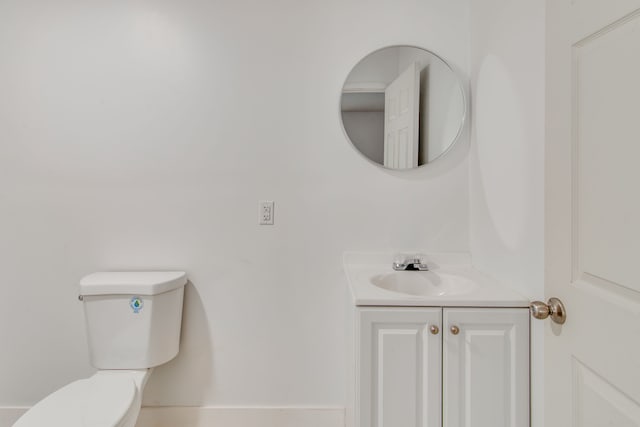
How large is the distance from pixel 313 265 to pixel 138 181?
3.04 ft

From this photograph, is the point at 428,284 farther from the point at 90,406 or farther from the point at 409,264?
the point at 90,406

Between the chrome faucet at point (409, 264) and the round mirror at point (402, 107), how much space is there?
0.43m

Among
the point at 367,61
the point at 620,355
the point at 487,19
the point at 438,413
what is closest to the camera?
the point at 620,355

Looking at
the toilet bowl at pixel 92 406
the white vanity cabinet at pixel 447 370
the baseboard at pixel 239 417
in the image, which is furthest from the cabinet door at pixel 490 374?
the toilet bowl at pixel 92 406

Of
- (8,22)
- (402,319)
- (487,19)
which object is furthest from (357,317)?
(8,22)

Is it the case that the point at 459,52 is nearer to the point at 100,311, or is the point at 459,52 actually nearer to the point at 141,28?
the point at 141,28

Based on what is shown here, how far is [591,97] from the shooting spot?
0.80m

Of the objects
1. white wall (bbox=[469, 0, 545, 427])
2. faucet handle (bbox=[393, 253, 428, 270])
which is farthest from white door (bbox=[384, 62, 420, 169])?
faucet handle (bbox=[393, 253, 428, 270])

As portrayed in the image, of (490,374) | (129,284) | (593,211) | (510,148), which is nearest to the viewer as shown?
(593,211)

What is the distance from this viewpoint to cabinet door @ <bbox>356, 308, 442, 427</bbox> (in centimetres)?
118

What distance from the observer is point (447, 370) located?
1.18 m

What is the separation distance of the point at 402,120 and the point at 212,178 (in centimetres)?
94

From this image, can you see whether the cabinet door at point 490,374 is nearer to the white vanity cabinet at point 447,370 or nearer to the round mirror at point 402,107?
the white vanity cabinet at point 447,370

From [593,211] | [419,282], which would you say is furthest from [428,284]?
[593,211]
